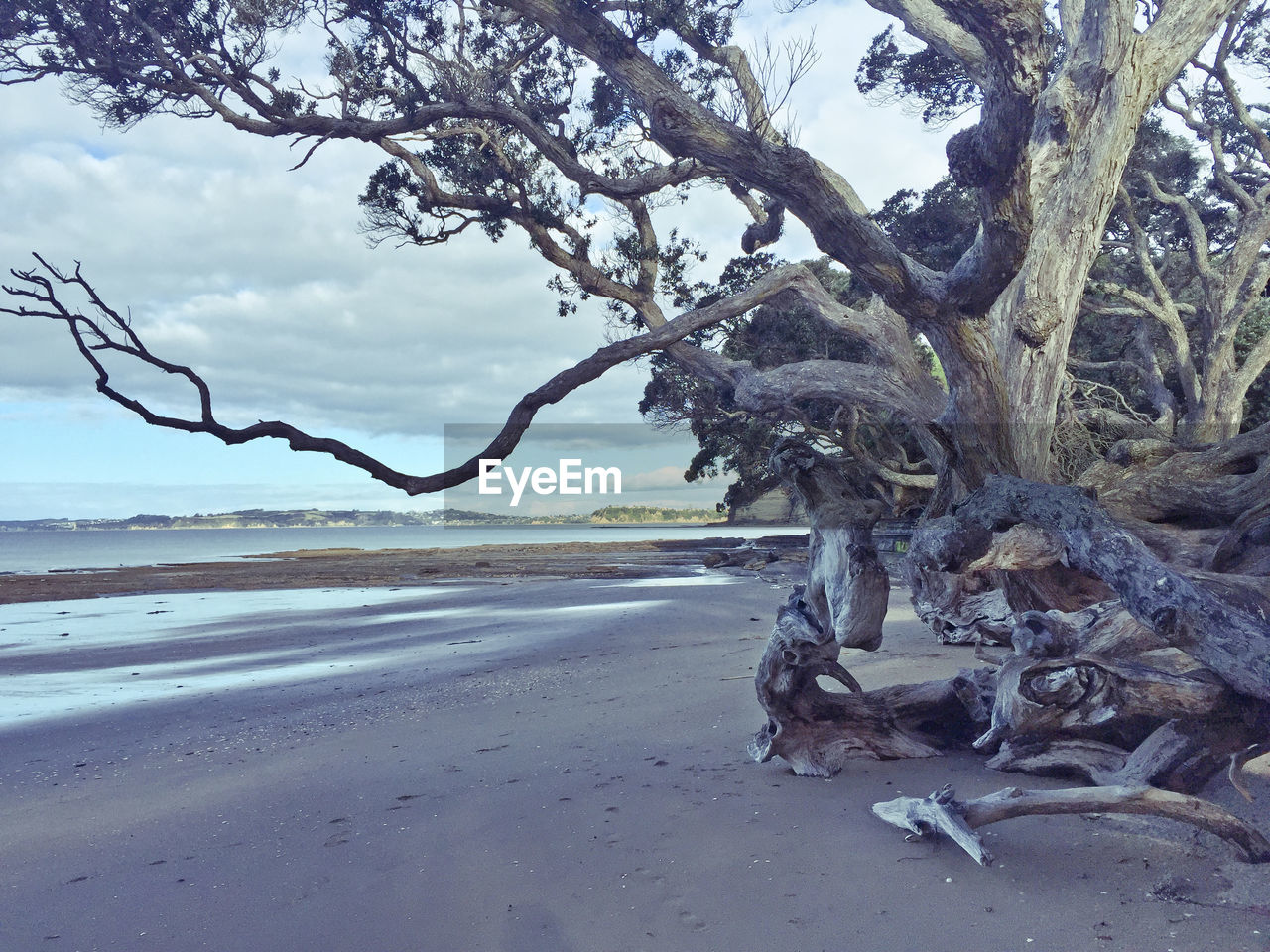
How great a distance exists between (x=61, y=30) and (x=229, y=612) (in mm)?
8466

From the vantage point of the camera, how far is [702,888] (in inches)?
99.7

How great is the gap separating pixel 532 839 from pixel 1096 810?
1.81 m

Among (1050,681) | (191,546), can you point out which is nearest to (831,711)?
(1050,681)

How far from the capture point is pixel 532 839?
2.96 meters

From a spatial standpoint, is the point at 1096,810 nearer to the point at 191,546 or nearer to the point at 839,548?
the point at 839,548

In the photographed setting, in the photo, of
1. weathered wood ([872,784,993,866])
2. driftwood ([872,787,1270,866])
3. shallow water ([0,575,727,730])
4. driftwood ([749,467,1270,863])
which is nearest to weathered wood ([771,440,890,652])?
driftwood ([749,467,1270,863])

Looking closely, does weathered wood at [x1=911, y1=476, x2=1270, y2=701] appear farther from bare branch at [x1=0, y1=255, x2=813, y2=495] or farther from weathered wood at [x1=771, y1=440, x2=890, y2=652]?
bare branch at [x1=0, y1=255, x2=813, y2=495]

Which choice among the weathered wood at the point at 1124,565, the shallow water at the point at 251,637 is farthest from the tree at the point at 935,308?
the shallow water at the point at 251,637

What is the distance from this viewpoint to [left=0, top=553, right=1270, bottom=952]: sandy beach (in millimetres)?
2320

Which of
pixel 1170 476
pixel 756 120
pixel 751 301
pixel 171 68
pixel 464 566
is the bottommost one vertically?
pixel 464 566

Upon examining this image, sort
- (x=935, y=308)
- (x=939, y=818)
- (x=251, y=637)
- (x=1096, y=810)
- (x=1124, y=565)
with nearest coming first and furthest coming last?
(x=1096, y=810)
(x=939, y=818)
(x=1124, y=565)
(x=935, y=308)
(x=251, y=637)

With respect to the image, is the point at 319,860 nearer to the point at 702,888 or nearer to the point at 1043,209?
the point at 702,888

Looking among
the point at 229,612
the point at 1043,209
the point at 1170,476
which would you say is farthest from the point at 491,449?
the point at 229,612

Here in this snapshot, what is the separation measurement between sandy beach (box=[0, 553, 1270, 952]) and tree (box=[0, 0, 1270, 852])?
0.35m
